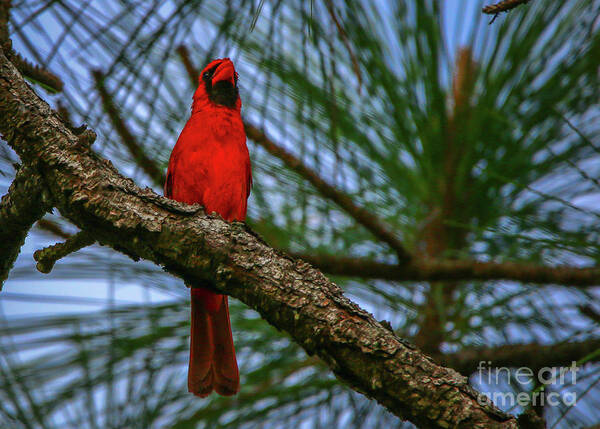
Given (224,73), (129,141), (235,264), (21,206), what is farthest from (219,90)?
(235,264)

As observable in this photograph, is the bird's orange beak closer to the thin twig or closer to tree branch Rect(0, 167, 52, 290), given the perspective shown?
tree branch Rect(0, 167, 52, 290)

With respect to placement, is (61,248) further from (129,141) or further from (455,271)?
(455,271)

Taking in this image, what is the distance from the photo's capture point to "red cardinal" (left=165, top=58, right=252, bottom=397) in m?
2.49

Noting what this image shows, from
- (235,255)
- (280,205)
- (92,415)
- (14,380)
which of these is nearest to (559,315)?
(280,205)

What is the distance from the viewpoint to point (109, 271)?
2982 millimetres

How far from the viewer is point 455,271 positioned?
2.59m

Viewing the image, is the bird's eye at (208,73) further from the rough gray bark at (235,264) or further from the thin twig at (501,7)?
the thin twig at (501,7)

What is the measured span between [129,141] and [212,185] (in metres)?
0.41

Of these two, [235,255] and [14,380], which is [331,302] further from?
[14,380]

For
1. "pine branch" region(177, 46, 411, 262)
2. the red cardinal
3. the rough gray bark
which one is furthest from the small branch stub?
"pine branch" region(177, 46, 411, 262)

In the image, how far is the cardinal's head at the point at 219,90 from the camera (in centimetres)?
321

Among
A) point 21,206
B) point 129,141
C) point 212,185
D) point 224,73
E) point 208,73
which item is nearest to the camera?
point 21,206

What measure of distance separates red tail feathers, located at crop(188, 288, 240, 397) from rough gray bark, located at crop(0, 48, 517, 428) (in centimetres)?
74

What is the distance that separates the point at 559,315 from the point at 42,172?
234cm
